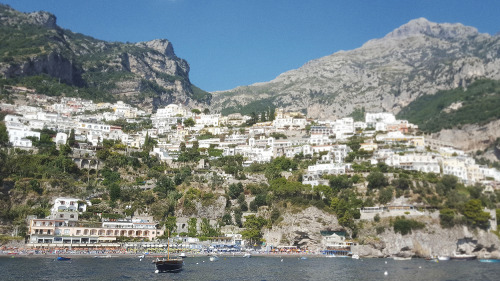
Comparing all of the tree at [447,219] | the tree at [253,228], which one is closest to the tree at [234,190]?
the tree at [253,228]

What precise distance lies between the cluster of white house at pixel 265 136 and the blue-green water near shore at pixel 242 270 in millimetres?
27781

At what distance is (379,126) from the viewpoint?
383 ft

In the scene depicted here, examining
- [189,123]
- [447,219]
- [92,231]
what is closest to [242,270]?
[92,231]

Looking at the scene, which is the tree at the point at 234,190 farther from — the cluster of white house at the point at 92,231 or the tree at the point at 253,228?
the cluster of white house at the point at 92,231

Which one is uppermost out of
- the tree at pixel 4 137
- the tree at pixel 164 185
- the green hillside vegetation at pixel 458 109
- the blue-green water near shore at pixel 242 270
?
the green hillside vegetation at pixel 458 109

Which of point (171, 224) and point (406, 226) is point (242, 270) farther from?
point (406, 226)

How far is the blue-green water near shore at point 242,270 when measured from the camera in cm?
4397

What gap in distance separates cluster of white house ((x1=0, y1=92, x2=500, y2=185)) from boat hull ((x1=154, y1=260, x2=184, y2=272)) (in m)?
39.7

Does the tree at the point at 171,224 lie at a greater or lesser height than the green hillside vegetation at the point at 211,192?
lesser

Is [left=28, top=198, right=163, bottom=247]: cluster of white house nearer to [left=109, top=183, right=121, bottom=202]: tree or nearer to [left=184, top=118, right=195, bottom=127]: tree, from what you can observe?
[left=109, top=183, right=121, bottom=202]: tree

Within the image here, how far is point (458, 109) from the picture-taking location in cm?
13838

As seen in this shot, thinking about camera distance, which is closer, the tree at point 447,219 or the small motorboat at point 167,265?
the small motorboat at point 167,265

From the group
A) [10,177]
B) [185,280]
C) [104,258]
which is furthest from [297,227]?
[10,177]

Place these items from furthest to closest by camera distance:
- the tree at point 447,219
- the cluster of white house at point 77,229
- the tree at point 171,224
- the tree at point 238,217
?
1. the tree at point 238,217
2. the tree at point 171,224
3. the tree at point 447,219
4. the cluster of white house at point 77,229
